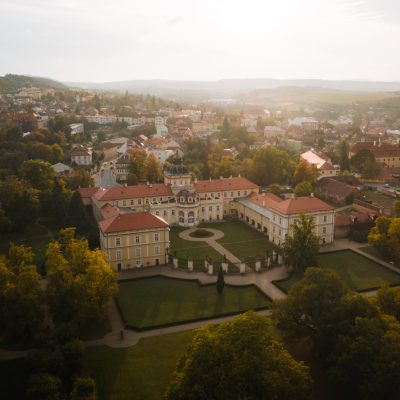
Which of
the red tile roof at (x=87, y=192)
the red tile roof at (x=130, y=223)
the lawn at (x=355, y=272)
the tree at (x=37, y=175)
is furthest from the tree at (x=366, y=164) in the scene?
the tree at (x=37, y=175)

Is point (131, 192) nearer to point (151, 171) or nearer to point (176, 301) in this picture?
point (151, 171)

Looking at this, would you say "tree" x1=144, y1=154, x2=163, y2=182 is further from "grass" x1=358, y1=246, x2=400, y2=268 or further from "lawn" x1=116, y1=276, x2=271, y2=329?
"grass" x1=358, y1=246, x2=400, y2=268

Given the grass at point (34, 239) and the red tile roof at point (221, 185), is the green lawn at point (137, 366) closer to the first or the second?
the grass at point (34, 239)

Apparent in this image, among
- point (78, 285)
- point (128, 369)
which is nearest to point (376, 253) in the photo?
point (128, 369)

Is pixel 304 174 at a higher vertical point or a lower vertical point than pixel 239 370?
lower

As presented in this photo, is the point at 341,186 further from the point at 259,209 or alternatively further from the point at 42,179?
the point at 42,179

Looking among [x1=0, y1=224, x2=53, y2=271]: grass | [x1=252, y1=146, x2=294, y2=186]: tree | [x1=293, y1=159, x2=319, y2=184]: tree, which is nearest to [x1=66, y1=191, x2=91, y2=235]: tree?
[x1=0, y1=224, x2=53, y2=271]: grass
